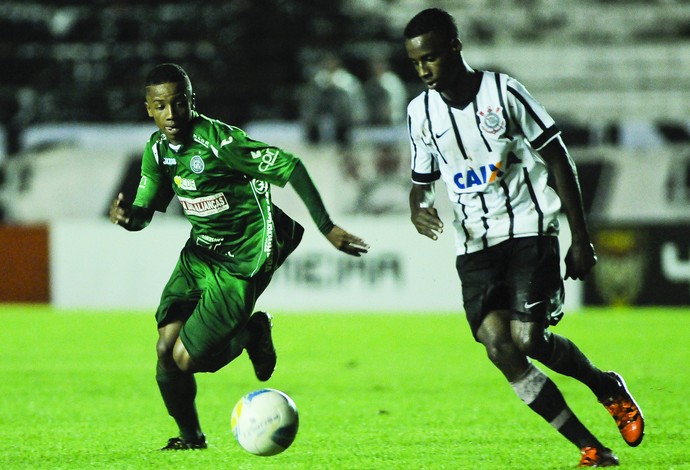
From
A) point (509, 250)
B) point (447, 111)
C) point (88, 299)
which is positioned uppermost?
point (447, 111)

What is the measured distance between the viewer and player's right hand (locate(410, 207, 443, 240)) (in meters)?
4.87

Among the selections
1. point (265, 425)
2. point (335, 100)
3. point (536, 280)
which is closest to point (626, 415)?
point (536, 280)

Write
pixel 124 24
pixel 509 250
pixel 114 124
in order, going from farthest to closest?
1. pixel 124 24
2. pixel 114 124
3. pixel 509 250

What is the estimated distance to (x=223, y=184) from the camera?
5.39 meters

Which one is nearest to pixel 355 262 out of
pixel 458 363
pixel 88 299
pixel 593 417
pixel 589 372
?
pixel 88 299

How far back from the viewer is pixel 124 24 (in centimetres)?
1739

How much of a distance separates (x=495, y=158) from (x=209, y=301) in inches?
57.0

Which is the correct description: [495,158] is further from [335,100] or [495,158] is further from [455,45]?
[335,100]

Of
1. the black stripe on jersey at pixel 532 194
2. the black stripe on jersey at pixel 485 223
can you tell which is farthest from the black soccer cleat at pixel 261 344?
the black stripe on jersey at pixel 532 194

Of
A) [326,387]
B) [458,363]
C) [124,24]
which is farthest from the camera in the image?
[124,24]

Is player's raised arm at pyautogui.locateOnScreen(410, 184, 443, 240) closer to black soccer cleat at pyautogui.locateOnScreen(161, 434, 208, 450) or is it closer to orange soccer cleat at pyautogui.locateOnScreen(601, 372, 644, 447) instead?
orange soccer cleat at pyautogui.locateOnScreen(601, 372, 644, 447)

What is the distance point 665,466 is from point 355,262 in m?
8.64

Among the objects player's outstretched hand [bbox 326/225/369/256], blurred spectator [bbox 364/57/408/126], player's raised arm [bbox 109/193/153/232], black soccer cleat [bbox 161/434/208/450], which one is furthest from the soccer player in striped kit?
blurred spectator [bbox 364/57/408/126]

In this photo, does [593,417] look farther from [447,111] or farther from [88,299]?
[88,299]
